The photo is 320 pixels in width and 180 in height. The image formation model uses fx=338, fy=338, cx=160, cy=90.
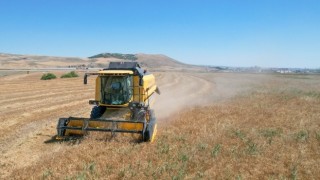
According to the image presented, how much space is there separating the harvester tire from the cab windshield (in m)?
0.40

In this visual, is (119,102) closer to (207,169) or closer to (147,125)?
(147,125)

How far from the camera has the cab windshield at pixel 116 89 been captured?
12531 millimetres

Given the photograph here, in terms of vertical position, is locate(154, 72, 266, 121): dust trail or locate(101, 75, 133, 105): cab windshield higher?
locate(101, 75, 133, 105): cab windshield

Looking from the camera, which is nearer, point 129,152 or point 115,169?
point 115,169

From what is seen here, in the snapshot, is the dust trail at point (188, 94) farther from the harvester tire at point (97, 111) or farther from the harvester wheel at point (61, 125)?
the harvester wheel at point (61, 125)

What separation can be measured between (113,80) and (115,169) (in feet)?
16.7

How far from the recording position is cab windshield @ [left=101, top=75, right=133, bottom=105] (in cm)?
1253

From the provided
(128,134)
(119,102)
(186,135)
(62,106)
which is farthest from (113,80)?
(62,106)

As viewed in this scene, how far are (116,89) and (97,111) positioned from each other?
1.15m

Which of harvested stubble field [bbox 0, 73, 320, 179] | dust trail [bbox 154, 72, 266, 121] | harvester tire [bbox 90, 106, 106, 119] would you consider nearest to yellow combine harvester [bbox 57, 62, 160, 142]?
harvester tire [bbox 90, 106, 106, 119]

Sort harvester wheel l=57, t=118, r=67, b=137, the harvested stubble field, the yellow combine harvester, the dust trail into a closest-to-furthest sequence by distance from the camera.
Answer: the harvested stubble field < harvester wheel l=57, t=118, r=67, b=137 < the yellow combine harvester < the dust trail

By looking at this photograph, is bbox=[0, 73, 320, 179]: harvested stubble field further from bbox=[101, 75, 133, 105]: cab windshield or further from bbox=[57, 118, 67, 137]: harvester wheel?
bbox=[101, 75, 133, 105]: cab windshield

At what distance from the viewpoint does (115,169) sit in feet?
26.9

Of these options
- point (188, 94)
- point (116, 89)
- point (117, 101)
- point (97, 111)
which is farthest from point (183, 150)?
point (188, 94)
